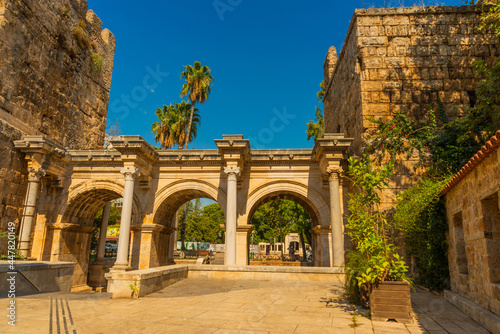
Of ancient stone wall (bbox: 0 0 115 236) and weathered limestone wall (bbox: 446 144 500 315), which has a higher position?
ancient stone wall (bbox: 0 0 115 236)

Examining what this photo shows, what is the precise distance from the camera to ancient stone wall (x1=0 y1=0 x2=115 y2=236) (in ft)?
41.8

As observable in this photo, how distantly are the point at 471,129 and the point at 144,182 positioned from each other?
1253 cm

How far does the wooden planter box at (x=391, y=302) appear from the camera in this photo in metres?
4.97

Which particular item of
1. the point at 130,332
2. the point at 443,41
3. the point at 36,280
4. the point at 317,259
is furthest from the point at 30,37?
the point at 443,41

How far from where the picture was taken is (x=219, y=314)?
17.6 ft

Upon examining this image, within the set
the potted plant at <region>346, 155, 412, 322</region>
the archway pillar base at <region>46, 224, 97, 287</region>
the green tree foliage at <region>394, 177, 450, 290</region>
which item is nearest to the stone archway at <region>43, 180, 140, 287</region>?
the archway pillar base at <region>46, 224, 97, 287</region>

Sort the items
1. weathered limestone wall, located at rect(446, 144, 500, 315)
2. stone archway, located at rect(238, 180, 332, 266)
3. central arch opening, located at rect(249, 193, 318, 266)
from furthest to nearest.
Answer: central arch opening, located at rect(249, 193, 318, 266), stone archway, located at rect(238, 180, 332, 266), weathered limestone wall, located at rect(446, 144, 500, 315)

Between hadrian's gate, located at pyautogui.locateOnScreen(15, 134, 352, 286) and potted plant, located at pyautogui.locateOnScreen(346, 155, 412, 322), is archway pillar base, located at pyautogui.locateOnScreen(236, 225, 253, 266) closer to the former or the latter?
hadrian's gate, located at pyautogui.locateOnScreen(15, 134, 352, 286)

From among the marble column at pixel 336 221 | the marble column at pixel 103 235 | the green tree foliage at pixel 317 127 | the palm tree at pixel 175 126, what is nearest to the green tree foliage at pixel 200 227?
the palm tree at pixel 175 126

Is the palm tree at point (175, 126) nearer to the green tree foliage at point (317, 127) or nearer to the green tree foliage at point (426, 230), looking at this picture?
the green tree foliage at point (317, 127)

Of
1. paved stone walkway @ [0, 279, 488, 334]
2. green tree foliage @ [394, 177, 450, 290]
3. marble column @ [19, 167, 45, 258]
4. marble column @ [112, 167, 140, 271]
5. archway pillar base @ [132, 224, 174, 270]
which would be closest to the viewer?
paved stone walkway @ [0, 279, 488, 334]

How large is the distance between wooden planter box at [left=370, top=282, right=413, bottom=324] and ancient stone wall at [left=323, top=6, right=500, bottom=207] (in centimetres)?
768

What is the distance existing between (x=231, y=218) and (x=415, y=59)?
9.26m

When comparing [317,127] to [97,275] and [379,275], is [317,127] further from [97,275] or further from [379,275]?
[379,275]
